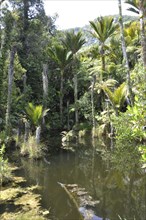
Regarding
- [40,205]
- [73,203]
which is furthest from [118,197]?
[40,205]

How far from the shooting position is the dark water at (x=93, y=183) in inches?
253

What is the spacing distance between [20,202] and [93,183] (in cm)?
228

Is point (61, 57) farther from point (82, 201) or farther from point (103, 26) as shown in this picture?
point (82, 201)

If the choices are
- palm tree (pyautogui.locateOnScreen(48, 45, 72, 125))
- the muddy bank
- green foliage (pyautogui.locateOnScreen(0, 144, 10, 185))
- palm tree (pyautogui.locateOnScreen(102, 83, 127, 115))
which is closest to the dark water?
the muddy bank

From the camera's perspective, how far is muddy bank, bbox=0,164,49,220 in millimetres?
6204

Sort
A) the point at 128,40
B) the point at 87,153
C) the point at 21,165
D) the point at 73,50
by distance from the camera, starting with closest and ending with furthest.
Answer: the point at 21,165 < the point at 87,153 < the point at 73,50 < the point at 128,40

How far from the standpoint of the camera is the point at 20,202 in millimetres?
6992

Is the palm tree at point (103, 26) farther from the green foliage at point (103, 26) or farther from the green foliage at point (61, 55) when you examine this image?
the green foliage at point (61, 55)

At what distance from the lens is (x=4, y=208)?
672 cm

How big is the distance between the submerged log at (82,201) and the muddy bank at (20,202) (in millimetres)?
737

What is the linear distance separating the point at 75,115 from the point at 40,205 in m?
13.7

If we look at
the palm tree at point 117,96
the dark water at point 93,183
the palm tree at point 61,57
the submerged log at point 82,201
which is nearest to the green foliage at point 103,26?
the palm tree at point 61,57

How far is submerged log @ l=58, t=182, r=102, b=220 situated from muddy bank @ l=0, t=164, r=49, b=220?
737 mm

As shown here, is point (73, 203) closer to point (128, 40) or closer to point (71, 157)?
point (71, 157)
